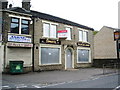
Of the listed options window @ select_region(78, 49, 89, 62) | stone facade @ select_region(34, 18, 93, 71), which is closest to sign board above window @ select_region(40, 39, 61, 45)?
stone facade @ select_region(34, 18, 93, 71)

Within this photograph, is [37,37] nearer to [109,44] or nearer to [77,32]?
[77,32]

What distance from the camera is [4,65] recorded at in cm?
1711

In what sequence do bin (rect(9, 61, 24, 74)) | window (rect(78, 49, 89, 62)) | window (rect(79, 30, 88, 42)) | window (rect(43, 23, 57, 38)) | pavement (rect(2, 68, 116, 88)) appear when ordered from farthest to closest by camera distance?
window (rect(79, 30, 88, 42)) → window (rect(78, 49, 89, 62)) → window (rect(43, 23, 57, 38)) → bin (rect(9, 61, 24, 74)) → pavement (rect(2, 68, 116, 88))

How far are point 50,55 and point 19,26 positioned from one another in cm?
541

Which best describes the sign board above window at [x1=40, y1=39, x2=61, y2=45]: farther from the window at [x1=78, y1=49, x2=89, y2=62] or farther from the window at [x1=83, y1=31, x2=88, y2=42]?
the window at [x1=83, y1=31, x2=88, y2=42]

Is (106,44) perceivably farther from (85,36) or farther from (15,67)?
(15,67)

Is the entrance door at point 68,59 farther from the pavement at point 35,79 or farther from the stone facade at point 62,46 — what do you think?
the pavement at point 35,79

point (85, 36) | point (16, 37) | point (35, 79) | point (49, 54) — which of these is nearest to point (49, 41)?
point (49, 54)

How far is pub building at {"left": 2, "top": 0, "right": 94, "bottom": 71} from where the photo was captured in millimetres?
17797

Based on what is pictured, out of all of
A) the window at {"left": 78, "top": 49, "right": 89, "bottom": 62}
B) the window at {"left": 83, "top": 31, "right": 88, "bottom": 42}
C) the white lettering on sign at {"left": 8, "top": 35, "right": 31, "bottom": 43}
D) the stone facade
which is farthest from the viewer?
the window at {"left": 83, "top": 31, "right": 88, "bottom": 42}

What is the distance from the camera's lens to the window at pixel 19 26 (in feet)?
59.9

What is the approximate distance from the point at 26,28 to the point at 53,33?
4.06 metres

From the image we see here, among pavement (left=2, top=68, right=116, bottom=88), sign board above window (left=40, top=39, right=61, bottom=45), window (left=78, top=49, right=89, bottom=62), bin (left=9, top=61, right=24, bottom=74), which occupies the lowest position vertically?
pavement (left=2, top=68, right=116, bottom=88)

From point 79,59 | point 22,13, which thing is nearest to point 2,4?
point 22,13
